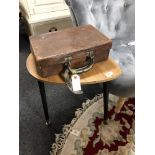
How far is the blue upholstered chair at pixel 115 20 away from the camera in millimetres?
1221

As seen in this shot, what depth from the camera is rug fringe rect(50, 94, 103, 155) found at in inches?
45.4

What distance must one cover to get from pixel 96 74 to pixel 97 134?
17.2 inches

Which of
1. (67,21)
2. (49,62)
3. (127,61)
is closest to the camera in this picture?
(49,62)

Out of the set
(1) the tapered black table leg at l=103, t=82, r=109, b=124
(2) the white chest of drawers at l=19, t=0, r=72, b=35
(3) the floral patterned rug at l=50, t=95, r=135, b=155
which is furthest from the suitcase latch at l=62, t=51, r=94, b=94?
(2) the white chest of drawers at l=19, t=0, r=72, b=35

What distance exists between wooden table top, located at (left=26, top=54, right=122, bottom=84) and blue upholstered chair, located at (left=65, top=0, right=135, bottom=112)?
0.17 meters

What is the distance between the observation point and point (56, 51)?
886 millimetres

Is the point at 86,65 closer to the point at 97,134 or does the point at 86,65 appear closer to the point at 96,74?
the point at 96,74

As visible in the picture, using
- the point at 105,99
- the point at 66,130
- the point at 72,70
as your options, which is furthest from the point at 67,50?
the point at 66,130

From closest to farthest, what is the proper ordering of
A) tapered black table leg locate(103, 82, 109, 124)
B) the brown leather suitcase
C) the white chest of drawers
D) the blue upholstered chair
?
the brown leather suitcase → tapered black table leg locate(103, 82, 109, 124) → the blue upholstered chair → the white chest of drawers

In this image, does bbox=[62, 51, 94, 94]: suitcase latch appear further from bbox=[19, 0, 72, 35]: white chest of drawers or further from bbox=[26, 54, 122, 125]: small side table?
bbox=[19, 0, 72, 35]: white chest of drawers
